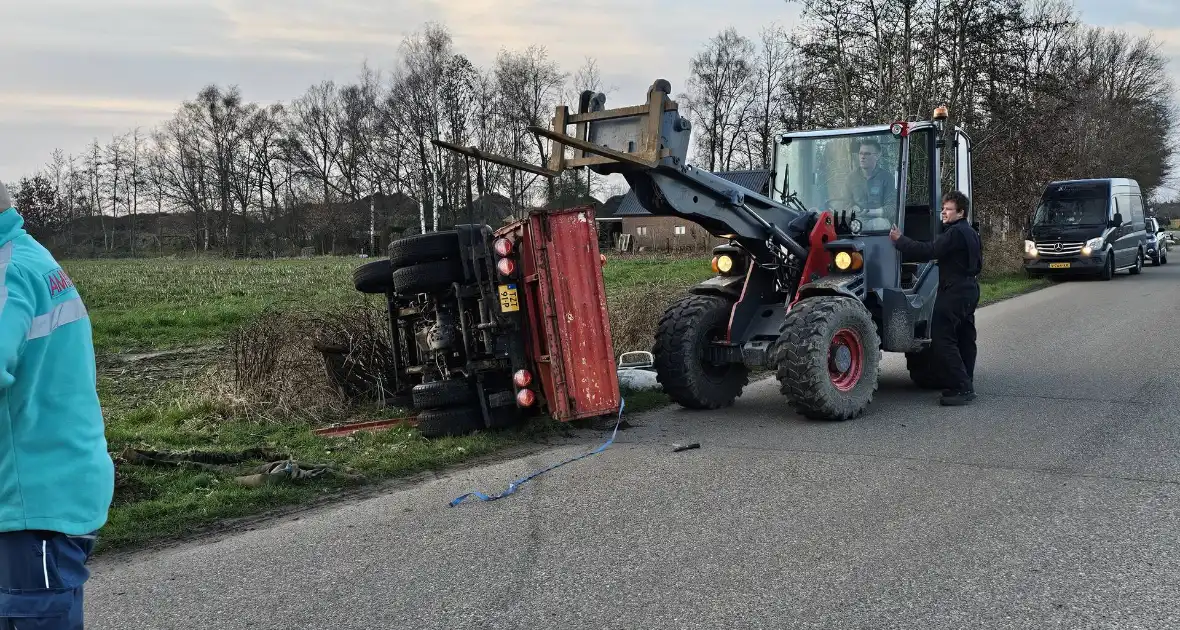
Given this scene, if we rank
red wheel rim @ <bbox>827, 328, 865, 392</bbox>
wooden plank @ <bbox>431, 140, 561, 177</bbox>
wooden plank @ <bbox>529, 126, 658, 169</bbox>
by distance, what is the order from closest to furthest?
wooden plank @ <bbox>431, 140, 561, 177</bbox> → wooden plank @ <bbox>529, 126, 658, 169</bbox> → red wheel rim @ <bbox>827, 328, 865, 392</bbox>

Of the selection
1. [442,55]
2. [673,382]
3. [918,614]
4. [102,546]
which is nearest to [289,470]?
[102,546]

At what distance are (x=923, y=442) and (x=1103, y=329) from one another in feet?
27.9

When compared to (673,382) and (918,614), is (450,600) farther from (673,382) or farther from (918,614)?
(673,382)

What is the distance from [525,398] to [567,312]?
0.73m

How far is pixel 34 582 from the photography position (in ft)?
8.58

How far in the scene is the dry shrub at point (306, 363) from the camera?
855 centimetres

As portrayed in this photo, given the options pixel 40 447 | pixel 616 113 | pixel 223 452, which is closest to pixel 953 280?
pixel 616 113

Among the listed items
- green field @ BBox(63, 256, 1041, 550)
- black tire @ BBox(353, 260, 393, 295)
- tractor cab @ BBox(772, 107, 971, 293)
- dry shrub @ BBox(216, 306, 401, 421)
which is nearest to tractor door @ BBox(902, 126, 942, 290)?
tractor cab @ BBox(772, 107, 971, 293)

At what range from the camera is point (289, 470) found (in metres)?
6.30

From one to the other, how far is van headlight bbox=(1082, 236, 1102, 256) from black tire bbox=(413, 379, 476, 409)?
22.1 meters

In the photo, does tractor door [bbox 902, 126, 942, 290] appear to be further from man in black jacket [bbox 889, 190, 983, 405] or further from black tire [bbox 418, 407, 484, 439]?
black tire [bbox 418, 407, 484, 439]

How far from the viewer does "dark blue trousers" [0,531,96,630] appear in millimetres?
2598

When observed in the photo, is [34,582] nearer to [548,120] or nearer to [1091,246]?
[1091,246]

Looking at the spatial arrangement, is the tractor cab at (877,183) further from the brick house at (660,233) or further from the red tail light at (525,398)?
the brick house at (660,233)
